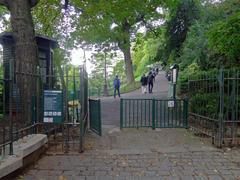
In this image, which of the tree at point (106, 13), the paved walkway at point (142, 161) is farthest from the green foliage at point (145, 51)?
the paved walkway at point (142, 161)

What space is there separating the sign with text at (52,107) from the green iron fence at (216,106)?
406cm

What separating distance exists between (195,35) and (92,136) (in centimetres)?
1285

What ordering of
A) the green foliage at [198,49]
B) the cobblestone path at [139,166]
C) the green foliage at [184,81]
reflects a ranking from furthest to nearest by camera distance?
the green foliage at [198,49], the green foliage at [184,81], the cobblestone path at [139,166]

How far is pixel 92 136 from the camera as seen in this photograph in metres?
10.6

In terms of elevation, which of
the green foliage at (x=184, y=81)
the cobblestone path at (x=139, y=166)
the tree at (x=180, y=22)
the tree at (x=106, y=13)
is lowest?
the cobblestone path at (x=139, y=166)

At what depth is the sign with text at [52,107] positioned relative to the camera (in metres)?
8.43

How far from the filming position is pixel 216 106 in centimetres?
962

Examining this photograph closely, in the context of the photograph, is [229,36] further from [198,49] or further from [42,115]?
[198,49]

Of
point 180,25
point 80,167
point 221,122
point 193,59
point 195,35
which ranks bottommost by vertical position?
point 80,167

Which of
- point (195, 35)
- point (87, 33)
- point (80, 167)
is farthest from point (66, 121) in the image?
point (195, 35)

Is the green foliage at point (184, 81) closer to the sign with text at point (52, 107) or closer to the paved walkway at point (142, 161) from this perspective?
the paved walkway at point (142, 161)

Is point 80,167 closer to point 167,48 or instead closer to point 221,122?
point 221,122

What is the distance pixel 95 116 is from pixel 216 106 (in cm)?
369

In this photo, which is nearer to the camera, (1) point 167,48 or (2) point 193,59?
(2) point 193,59
